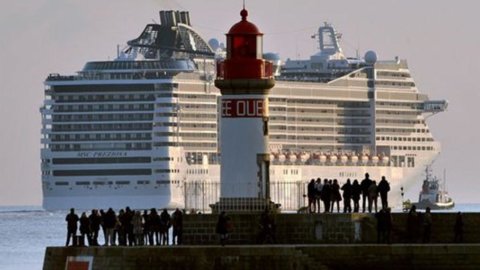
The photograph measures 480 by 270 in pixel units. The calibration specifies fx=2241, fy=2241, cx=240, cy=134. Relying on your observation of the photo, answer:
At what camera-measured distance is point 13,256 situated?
72688 millimetres

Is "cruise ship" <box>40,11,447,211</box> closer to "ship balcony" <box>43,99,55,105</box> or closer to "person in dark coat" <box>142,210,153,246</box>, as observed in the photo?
"ship balcony" <box>43,99,55,105</box>

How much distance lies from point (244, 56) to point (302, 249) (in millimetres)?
4765

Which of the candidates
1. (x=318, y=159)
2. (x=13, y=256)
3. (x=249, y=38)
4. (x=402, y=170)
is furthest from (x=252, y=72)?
(x=402, y=170)

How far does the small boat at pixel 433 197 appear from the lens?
137 m

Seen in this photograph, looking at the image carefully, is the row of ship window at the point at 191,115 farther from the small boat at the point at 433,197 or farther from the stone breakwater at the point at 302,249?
the stone breakwater at the point at 302,249

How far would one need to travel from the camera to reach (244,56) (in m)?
40.2

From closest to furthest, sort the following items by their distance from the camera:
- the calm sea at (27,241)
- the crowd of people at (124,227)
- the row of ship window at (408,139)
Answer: the crowd of people at (124,227), the calm sea at (27,241), the row of ship window at (408,139)

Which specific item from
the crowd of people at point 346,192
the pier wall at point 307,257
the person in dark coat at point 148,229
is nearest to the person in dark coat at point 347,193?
the crowd of people at point 346,192

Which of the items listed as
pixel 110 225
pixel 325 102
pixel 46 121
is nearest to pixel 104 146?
pixel 46 121

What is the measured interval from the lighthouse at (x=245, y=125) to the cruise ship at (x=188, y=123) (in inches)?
3645

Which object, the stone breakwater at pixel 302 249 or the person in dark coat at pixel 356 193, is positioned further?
the person in dark coat at pixel 356 193

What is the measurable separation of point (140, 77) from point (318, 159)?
14616 millimetres

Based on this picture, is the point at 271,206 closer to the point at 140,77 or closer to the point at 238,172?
the point at 238,172

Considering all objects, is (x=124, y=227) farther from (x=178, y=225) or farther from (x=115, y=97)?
(x=115, y=97)
